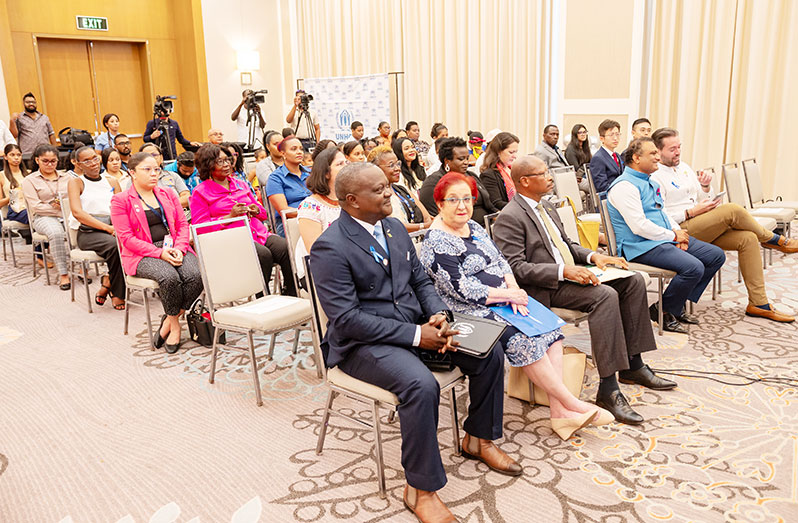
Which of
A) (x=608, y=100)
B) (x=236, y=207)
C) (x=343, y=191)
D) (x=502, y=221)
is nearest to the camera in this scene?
(x=343, y=191)

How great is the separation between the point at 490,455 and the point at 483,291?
2.50 ft

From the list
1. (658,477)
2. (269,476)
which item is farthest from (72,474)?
(658,477)

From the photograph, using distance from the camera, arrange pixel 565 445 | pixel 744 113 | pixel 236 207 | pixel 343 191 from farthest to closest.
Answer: pixel 744 113 < pixel 236 207 < pixel 565 445 < pixel 343 191

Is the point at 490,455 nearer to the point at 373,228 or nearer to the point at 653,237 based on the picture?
the point at 373,228

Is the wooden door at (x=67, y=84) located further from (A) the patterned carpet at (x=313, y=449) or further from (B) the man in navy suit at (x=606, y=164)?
(B) the man in navy suit at (x=606, y=164)

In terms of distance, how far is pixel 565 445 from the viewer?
2.98m

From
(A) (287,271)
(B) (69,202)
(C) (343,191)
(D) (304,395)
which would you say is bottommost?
(D) (304,395)

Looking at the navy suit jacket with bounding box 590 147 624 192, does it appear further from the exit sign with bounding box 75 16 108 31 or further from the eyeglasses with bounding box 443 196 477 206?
the exit sign with bounding box 75 16 108 31

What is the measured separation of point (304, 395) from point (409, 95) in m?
9.95

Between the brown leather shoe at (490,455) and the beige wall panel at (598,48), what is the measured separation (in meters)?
7.73

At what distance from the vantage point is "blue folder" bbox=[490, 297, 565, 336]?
298 centimetres

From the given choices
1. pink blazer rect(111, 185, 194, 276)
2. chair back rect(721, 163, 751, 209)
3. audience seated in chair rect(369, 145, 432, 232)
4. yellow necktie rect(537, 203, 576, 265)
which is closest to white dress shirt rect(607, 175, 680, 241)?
yellow necktie rect(537, 203, 576, 265)

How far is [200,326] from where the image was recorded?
4387 millimetres

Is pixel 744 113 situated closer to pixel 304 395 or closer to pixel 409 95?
pixel 409 95
